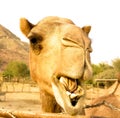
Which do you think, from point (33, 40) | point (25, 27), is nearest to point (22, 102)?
point (25, 27)

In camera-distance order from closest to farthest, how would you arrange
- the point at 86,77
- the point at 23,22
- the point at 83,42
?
1. the point at 86,77
2. the point at 83,42
3. the point at 23,22

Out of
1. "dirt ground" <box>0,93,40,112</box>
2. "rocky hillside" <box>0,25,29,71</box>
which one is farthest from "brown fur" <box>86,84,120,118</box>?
"rocky hillside" <box>0,25,29,71</box>

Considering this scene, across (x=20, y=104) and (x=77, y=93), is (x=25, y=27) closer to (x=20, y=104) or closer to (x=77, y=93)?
(x=77, y=93)

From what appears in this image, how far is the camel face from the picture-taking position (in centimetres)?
163

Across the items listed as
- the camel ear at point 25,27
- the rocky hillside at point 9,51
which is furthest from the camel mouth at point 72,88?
the rocky hillside at point 9,51

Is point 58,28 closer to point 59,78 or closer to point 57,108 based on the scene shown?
point 59,78

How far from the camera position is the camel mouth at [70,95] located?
1.61 meters

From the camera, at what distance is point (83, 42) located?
1.72 meters

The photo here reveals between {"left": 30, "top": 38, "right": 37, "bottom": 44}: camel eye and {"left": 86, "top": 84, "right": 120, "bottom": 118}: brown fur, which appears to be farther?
{"left": 86, "top": 84, "right": 120, "bottom": 118}: brown fur

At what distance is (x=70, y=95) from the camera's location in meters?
1.63

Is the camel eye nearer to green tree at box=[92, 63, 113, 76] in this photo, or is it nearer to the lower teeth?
the lower teeth

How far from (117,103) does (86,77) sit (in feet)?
8.20

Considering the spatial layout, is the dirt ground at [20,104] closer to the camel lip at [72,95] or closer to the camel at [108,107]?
the camel at [108,107]

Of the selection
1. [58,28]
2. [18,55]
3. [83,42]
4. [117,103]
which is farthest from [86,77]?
[18,55]
